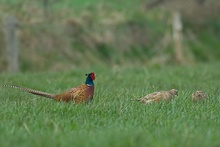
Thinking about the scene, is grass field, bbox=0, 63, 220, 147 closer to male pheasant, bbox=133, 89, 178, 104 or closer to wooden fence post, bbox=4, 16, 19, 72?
male pheasant, bbox=133, 89, 178, 104

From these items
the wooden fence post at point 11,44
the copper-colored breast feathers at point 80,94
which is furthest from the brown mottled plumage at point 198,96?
the wooden fence post at point 11,44

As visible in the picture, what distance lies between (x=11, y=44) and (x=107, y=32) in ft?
15.9

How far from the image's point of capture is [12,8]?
17.4 meters

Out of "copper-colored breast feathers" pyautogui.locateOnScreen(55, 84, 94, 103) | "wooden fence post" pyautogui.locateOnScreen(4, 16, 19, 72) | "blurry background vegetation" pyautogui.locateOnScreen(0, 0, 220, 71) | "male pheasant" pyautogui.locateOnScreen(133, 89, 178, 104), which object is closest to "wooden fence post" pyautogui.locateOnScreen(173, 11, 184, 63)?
"blurry background vegetation" pyautogui.locateOnScreen(0, 0, 220, 71)

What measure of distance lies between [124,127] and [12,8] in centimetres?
1307

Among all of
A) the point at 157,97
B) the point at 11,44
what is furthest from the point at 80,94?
the point at 11,44

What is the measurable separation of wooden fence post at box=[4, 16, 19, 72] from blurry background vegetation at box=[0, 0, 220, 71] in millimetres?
596

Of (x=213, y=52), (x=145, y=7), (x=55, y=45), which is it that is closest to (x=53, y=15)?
(x=55, y=45)

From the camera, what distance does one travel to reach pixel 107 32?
19.0m

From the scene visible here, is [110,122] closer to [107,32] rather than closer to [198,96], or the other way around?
[198,96]

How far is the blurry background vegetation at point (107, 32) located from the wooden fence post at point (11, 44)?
60cm

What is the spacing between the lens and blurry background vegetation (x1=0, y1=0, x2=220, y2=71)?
54.3 feet

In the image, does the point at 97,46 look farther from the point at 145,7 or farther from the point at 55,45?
the point at 145,7

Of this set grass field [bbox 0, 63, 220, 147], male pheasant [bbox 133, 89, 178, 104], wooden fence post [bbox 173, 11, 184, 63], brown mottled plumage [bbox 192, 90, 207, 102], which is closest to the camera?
grass field [bbox 0, 63, 220, 147]
